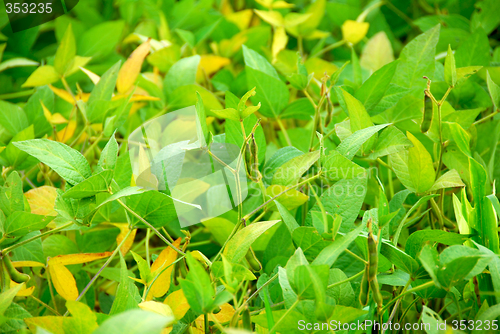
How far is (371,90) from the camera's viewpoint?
0.45m

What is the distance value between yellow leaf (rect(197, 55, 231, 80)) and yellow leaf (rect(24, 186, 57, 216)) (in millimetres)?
311

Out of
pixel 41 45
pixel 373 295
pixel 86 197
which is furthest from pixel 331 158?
pixel 41 45

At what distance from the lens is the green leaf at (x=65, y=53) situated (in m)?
0.58

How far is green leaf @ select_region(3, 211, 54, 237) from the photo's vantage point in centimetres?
36

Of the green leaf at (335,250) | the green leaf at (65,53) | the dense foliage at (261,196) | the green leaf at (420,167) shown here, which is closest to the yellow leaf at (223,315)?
the dense foliage at (261,196)

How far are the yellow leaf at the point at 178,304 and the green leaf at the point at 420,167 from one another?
9.7 inches

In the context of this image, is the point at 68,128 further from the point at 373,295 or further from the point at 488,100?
the point at 488,100

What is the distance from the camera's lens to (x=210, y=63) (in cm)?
67

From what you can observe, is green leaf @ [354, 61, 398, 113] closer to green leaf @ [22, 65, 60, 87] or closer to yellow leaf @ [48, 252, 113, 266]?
yellow leaf @ [48, 252, 113, 266]

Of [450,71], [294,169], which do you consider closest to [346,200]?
[294,169]

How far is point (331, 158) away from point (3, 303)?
29 cm

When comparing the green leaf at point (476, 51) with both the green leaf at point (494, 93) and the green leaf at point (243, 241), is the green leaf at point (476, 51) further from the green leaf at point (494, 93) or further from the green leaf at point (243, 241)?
the green leaf at point (243, 241)

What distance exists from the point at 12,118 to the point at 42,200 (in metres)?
0.16

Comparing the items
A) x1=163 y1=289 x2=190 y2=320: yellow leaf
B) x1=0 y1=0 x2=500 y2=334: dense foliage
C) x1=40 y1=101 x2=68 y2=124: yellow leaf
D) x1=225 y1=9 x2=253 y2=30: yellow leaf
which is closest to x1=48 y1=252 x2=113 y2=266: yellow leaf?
x1=0 y1=0 x2=500 y2=334: dense foliage
